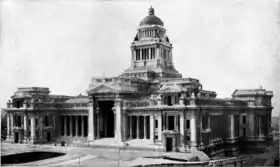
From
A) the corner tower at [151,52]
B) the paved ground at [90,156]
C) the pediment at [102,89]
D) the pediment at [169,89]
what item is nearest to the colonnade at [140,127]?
the pediment at [169,89]

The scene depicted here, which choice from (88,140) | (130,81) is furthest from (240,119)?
(88,140)

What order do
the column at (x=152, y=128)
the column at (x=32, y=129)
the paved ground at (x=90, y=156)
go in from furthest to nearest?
the column at (x=32, y=129)
the column at (x=152, y=128)
the paved ground at (x=90, y=156)

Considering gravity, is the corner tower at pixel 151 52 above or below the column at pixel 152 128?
above

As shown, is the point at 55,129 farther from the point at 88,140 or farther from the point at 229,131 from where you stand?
the point at 229,131

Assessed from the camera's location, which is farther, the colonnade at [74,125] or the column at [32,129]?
the colonnade at [74,125]

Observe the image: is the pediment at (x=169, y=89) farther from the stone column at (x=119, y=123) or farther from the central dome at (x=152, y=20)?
the central dome at (x=152, y=20)

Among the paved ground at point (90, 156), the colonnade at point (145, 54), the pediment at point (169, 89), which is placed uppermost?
the colonnade at point (145, 54)

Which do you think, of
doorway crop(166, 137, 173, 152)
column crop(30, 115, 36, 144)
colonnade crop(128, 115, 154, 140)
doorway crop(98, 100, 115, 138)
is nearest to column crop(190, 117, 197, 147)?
doorway crop(166, 137, 173, 152)

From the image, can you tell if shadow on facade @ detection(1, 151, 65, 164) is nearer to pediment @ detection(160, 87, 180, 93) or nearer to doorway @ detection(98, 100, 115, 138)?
doorway @ detection(98, 100, 115, 138)
